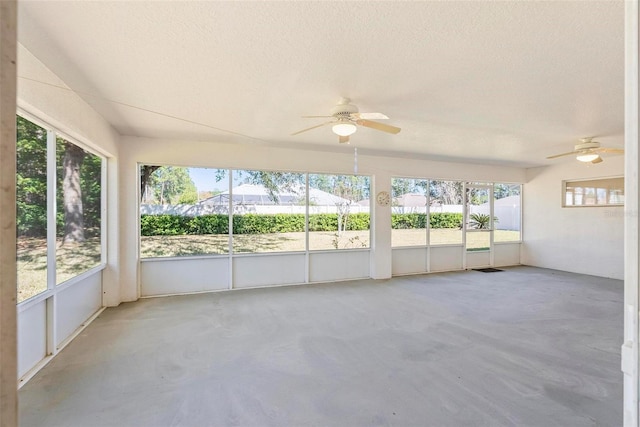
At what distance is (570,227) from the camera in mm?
6840

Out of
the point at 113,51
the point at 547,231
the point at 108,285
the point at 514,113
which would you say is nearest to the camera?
the point at 113,51

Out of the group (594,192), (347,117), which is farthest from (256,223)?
(594,192)

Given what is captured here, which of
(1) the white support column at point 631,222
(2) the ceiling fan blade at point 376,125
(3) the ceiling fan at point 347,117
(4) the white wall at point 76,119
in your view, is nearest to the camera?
(1) the white support column at point 631,222

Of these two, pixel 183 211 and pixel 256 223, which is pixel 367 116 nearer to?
pixel 256 223

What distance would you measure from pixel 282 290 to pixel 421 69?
3948 millimetres

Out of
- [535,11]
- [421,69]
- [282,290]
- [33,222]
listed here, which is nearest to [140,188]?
[33,222]

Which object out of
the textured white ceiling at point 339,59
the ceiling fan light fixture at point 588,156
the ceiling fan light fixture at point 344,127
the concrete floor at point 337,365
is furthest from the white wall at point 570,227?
the ceiling fan light fixture at point 344,127

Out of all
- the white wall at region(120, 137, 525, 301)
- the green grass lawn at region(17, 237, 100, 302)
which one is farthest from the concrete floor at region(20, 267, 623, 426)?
the white wall at region(120, 137, 525, 301)

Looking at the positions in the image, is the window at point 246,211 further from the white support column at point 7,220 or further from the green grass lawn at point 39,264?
the white support column at point 7,220

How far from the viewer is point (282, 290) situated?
5152mm

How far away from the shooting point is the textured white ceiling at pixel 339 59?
1.73 meters

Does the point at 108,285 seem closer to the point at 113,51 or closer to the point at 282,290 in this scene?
the point at 282,290

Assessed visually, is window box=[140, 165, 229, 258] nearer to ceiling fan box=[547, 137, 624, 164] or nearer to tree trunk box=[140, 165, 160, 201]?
tree trunk box=[140, 165, 160, 201]

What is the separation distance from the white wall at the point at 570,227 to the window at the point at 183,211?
7.27 metres
